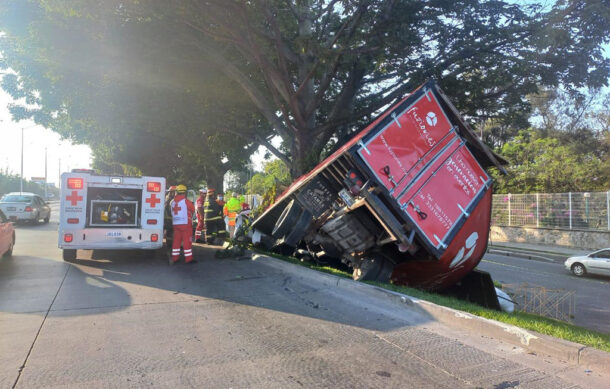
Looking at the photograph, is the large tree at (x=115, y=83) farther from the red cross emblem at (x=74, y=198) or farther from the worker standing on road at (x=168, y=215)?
the red cross emblem at (x=74, y=198)

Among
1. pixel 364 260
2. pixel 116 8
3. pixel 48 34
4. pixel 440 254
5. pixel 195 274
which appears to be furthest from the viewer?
pixel 48 34

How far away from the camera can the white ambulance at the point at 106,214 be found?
807 cm

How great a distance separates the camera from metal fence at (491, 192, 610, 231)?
1711 cm

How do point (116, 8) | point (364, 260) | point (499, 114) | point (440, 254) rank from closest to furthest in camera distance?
point (440, 254) < point (364, 260) < point (116, 8) < point (499, 114)

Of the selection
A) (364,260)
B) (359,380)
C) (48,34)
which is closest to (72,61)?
(48,34)

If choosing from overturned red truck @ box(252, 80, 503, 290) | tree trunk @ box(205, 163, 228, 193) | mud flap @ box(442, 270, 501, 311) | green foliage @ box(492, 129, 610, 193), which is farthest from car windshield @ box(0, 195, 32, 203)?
green foliage @ box(492, 129, 610, 193)

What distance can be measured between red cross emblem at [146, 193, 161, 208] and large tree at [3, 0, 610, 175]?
3984 millimetres

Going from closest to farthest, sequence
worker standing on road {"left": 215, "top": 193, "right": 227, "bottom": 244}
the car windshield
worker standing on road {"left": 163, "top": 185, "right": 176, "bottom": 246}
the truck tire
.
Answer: the truck tire → worker standing on road {"left": 163, "top": 185, "right": 176, "bottom": 246} → worker standing on road {"left": 215, "top": 193, "right": 227, "bottom": 244} → the car windshield

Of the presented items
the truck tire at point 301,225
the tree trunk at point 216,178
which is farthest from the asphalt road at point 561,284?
the tree trunk at point 216,178

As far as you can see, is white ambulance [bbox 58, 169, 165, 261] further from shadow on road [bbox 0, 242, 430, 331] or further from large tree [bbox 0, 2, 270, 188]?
large tree [bbox 0, 2, 270, 188]

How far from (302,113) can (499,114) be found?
7.31 metres

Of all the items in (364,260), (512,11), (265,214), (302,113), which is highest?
(512,11)

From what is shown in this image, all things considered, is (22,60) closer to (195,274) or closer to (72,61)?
(72,61)

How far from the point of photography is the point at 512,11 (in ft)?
35.4
